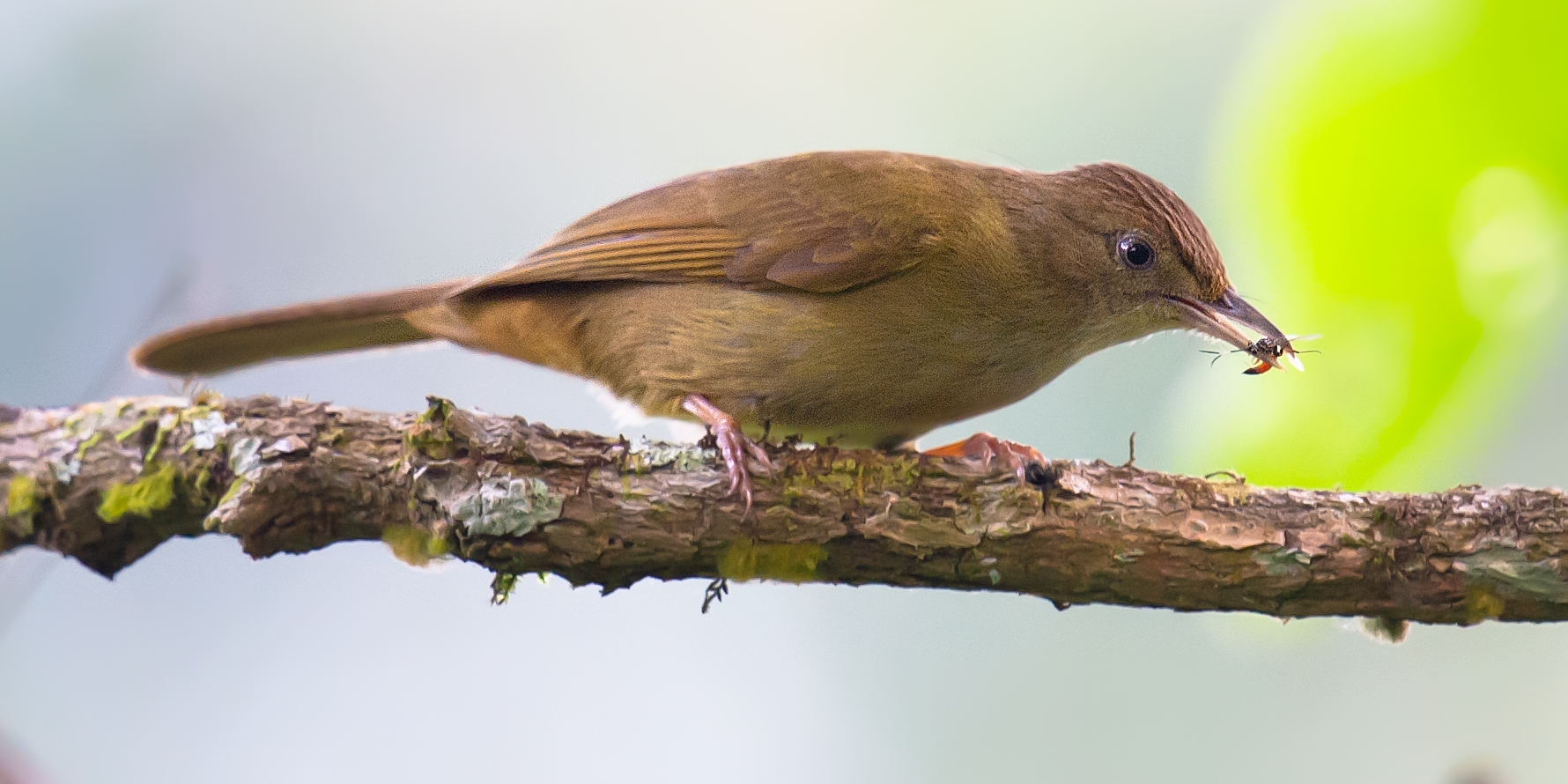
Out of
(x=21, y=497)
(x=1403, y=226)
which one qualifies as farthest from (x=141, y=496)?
(x=1403, y=226)

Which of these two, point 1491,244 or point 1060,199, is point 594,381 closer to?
point 1060,199

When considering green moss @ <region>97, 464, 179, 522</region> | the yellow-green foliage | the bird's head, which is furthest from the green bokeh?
the yellow-green foliage

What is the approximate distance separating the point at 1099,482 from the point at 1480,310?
1209mm

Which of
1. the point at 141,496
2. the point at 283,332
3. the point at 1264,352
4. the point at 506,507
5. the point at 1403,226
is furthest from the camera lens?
the point at 283,332

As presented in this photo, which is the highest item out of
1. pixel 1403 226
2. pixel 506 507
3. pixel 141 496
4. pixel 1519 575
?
pixel 1403 226

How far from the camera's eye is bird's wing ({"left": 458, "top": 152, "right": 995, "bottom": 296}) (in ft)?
12.4

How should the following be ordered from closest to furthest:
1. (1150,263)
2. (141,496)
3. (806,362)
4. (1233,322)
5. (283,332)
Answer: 1. (141,496)
2. (806,362)
3. (1233,322)
4. (1150,263)
5. (283,332)

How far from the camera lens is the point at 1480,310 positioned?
205 centimetres

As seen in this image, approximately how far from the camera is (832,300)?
3732 millimetres

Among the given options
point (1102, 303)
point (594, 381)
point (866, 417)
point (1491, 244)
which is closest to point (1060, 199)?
point (1102, 303)

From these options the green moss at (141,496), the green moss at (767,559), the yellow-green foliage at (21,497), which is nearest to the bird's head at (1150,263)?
the green moss at (767,559)

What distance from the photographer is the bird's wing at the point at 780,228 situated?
3.77m

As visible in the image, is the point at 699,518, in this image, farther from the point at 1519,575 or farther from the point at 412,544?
the point at 1519,575

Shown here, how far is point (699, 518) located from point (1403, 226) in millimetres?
1694
